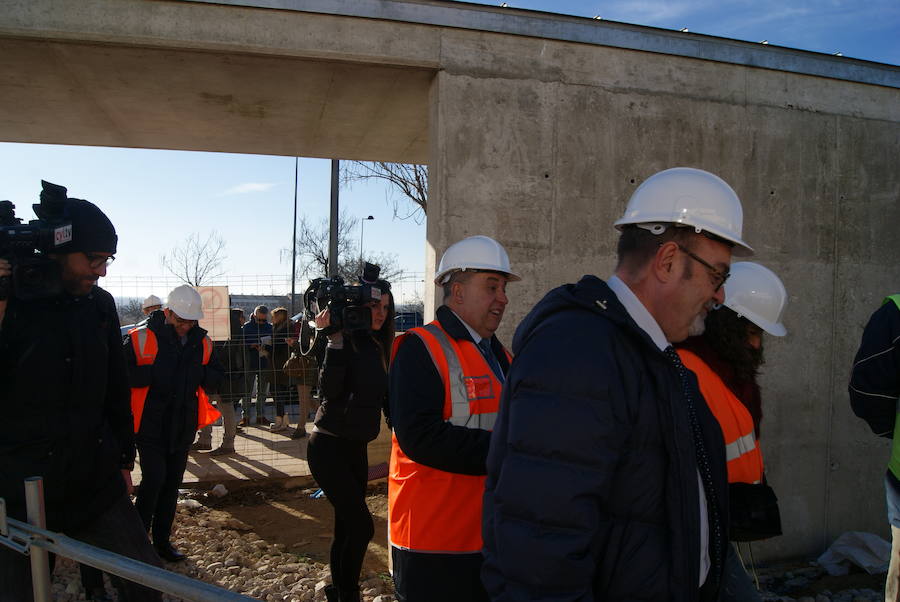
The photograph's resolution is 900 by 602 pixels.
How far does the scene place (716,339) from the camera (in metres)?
2.61

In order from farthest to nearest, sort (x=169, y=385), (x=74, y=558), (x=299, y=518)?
(x=299, y=518)
(x=169, y=385)
(x=74, y=558)

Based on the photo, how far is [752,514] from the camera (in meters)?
2.15

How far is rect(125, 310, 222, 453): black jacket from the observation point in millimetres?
4520

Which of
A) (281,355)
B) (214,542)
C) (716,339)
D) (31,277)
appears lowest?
(214,542)

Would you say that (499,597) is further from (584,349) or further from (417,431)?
(417,431)

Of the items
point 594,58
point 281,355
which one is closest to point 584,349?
point 594,58

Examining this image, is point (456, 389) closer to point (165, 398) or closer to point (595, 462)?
point (595, 462)

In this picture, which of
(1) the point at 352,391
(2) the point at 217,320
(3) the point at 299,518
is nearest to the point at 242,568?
(3) the point at 299,518

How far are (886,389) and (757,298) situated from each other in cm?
99

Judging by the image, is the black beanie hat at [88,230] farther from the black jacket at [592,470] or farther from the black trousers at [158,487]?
the black jacket at [592,470]

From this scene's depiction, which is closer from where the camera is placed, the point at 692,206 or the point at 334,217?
Result: the point at 692,206

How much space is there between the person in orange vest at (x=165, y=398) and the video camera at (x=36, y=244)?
78.2 inches

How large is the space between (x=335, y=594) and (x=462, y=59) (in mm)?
3675

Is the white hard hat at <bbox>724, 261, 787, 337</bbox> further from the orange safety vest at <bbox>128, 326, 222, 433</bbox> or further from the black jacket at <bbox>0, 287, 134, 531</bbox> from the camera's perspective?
the orange safety vest at <bbox>128, 326, 222, 433</bbox>
